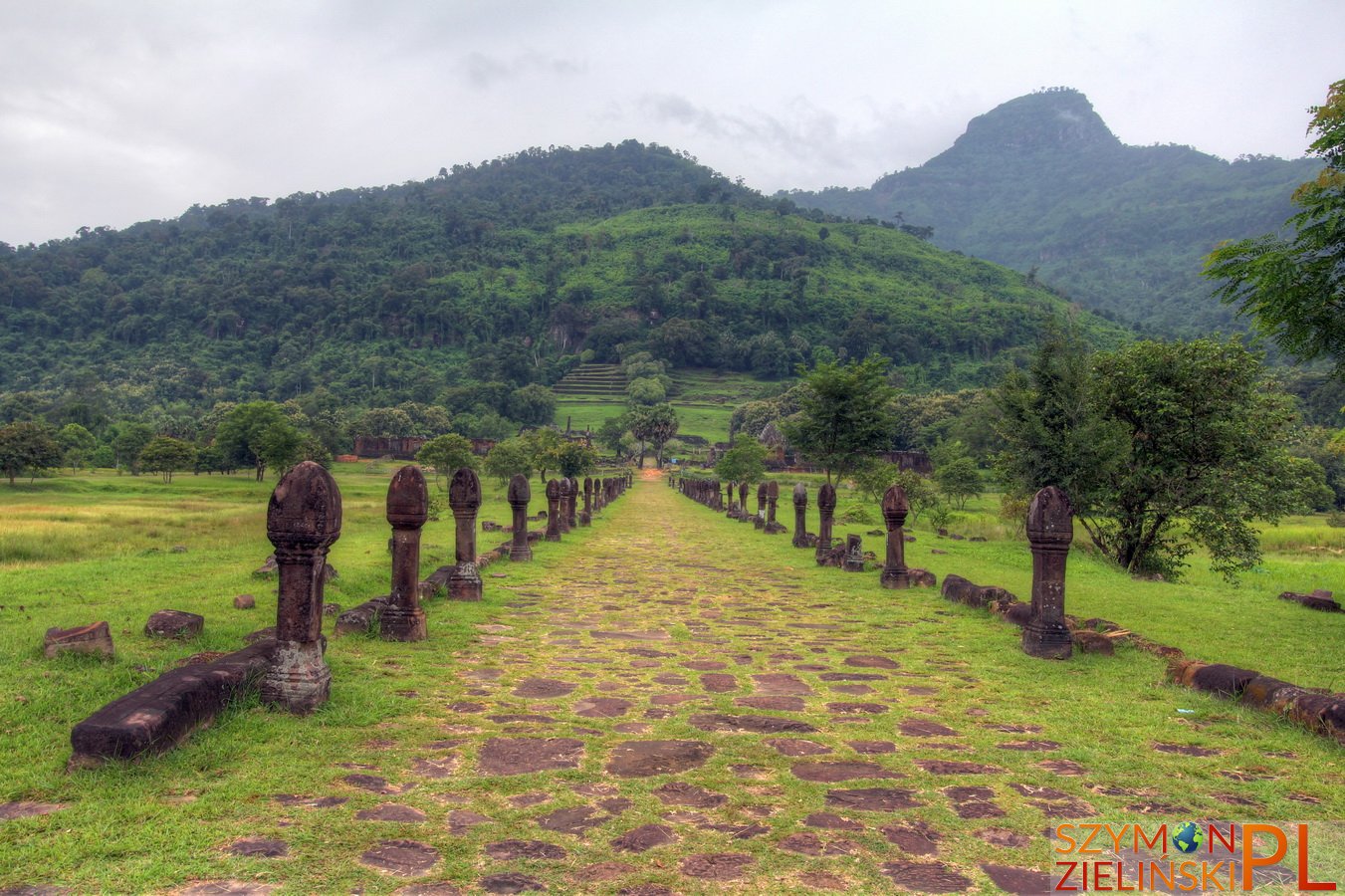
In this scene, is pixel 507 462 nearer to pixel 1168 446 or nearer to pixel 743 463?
pixel 743 463

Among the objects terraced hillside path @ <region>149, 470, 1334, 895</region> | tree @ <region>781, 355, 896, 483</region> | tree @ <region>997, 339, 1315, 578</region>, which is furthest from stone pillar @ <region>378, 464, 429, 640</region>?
tree @ <region>781, 355, 896, 483</region>

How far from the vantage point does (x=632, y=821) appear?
380cm

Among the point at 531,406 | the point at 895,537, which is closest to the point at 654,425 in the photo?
the point at 531,406

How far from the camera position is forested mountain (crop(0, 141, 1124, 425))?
4980 inches

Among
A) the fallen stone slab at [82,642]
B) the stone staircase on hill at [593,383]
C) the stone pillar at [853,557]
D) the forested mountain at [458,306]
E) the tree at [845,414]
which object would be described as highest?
the forested mountain at [458,306]

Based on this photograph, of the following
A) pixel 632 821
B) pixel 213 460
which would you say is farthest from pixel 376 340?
pixel 632 821

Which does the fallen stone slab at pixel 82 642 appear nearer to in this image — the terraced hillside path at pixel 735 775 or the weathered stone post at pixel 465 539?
the terraced hillside path at pixel 735 775

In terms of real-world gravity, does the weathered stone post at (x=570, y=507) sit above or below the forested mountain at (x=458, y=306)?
below

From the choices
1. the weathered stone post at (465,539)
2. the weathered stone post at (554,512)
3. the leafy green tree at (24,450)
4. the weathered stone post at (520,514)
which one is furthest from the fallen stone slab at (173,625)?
the leafy green tree at (24,450)

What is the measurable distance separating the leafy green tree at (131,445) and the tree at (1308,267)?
6865cm

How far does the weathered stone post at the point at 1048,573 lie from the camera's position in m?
Result: 7.77

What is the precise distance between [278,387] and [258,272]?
50.3 meters

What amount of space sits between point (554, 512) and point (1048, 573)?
13704 millimetres

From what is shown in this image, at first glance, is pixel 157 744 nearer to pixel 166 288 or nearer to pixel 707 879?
pixel 707 879
